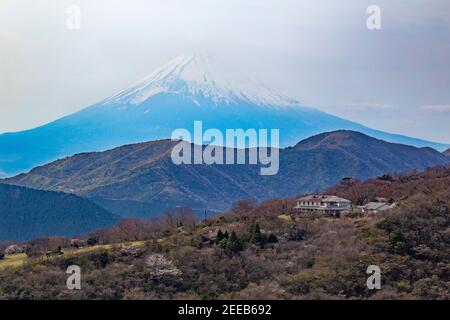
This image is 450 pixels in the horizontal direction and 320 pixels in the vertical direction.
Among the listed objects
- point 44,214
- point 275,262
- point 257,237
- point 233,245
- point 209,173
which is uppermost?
point 209,173

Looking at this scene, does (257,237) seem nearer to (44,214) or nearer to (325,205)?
(325,205)

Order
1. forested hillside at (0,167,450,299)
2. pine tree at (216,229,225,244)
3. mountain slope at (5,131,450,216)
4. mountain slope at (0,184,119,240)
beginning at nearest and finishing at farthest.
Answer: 1. forested hillside at (0,167,450,299)
2. pine tree at (216,229,225,244)
3. mountain slope at (0,184,119,240)
4. mountain slope at (5,131,450,216)

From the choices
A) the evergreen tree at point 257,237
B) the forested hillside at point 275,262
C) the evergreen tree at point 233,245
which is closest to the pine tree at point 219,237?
the forested hillside at point 275,262

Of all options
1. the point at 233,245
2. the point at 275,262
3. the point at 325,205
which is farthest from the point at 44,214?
the point at 275,262

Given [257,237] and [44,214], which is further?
[44,214]

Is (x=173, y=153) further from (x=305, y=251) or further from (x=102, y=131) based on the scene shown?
(x=305, y=251)

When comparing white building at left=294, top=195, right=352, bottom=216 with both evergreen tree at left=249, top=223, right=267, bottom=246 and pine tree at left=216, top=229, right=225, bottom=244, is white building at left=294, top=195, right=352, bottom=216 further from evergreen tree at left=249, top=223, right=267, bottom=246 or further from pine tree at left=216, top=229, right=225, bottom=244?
pine tree at left=216, top=229, right=225, bottom=244

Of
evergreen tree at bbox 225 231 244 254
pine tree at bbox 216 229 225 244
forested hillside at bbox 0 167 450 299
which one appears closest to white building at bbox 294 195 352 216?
forested hillside at bbox 0 167 450 299
